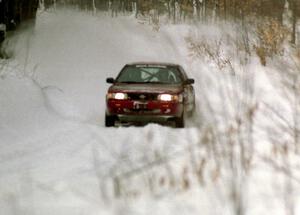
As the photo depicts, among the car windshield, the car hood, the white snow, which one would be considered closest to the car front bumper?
the car hood

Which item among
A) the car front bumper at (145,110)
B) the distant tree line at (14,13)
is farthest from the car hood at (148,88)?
the distant tree line at (14,13)

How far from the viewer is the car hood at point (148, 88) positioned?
12305mm

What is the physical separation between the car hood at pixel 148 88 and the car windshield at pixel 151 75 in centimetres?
45

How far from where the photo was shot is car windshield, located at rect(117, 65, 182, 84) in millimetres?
13297

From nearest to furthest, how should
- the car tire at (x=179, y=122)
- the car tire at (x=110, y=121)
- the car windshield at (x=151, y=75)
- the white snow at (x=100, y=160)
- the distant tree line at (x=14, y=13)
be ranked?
the white snow at (x=100, y=160) < the car tire at (x=179, y=122) < the car tire at (x=110, y=121) < the car windshield at (x=151, y=75) < the distant tree line at (x=14, y=13)

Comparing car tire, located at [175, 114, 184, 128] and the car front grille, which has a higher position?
the car front grille

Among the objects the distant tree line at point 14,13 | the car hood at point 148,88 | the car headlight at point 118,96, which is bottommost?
the distant tree line at point 14,13

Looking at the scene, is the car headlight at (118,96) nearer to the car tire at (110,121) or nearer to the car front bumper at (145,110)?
the car front bumper at (145,110)

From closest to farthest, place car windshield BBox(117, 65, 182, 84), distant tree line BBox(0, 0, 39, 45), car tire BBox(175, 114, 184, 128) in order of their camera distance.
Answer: car tire BBox(175, 114, 184, 128) → car windshield BBox(117, 65, 182, 84) → distant tree line BBox(0, 0, 39, 45)

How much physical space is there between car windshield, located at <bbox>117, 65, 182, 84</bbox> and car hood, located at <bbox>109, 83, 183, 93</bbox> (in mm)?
450

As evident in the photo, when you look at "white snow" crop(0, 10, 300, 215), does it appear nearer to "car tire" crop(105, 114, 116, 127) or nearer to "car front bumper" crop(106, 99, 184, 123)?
"car tire" crop(105, 114, 116, 127)

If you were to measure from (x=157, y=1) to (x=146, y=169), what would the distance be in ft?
127

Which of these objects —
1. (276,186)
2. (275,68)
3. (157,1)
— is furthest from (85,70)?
(157,1)

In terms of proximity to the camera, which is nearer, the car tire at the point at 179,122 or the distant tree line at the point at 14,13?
the car tire at the point at 179,122
